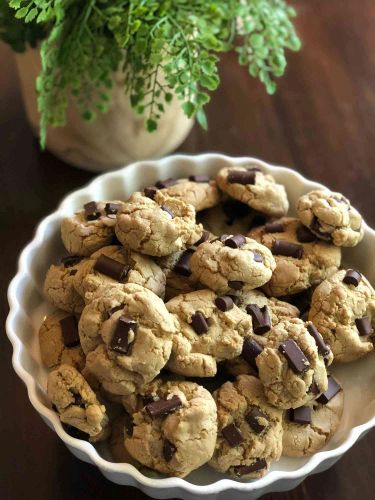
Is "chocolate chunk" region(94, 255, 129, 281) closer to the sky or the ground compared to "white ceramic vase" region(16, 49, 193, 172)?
closer to the ground

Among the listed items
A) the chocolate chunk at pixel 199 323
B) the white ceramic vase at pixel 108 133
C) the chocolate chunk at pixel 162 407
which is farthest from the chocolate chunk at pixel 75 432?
the white ceramic vase at pixel 108 133

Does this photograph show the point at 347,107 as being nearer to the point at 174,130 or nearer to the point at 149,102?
the point at 174,130

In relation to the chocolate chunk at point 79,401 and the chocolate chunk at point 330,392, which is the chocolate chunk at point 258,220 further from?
the chocolate chunk at point 79,401

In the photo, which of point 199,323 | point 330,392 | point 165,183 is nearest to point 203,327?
point 199,323

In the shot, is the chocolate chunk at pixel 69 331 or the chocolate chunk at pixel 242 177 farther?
the chocolate chunk at pixel 242 177

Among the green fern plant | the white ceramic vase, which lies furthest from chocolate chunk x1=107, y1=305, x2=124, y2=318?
the white ceramic vase

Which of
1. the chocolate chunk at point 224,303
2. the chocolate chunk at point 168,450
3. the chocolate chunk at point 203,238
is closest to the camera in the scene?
the chocolate chunk at point 168,450

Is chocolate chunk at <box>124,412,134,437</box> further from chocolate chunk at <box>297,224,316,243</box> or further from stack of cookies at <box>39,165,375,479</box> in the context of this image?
chocolate chunk at <box>297,224,316,243</box>

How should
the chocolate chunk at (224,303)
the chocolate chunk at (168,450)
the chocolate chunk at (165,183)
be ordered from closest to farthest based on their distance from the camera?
the chocolate chunk at (168,450) < the chocolate chunk at (224,303) < the chocolate chunk at (165,183)
